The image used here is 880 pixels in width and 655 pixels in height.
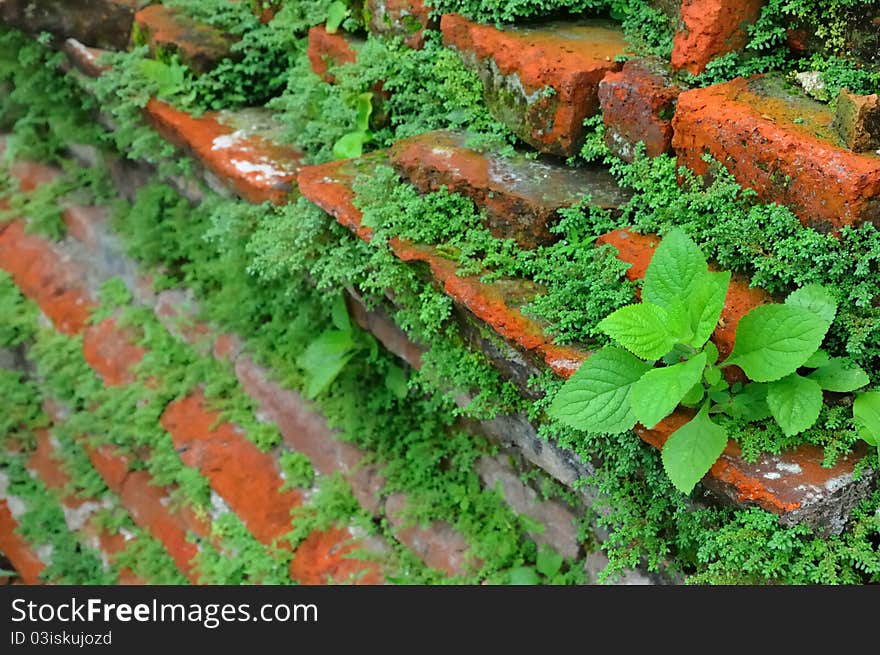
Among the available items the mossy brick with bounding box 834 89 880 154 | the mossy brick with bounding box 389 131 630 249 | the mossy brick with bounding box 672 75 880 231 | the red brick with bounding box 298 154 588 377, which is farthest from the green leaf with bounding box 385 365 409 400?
the mossy brick with bounding box 834 89 880 154

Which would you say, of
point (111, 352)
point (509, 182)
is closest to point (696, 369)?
point (509, 182)

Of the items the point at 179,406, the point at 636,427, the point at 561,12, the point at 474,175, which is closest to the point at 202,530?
the point at 179,406

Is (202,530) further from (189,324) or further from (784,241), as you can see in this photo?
(784,241)

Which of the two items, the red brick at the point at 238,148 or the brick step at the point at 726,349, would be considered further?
the red brick at the point at 238,148

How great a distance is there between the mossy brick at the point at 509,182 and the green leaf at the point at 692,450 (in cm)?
106

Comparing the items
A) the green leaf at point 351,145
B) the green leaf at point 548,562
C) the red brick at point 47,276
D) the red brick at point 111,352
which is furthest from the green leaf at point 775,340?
the red brick at point 47,276

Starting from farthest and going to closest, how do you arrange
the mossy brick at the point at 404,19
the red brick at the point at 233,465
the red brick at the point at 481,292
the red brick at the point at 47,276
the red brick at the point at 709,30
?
the red brick at the point at 47,276 → the red brick at the point at 233,465 → the mossy brick at the point at 404,19 → the red brick at the point at 709,30 → the red brick at the point at 481,292

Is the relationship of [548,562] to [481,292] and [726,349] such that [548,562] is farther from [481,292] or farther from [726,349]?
[726,349]

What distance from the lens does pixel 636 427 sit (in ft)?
9.14

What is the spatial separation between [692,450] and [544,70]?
171 centimetres

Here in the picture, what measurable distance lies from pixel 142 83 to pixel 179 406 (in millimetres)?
2071

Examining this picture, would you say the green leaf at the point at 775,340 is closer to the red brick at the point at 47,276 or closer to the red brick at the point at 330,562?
the red brick at the point at 330,562

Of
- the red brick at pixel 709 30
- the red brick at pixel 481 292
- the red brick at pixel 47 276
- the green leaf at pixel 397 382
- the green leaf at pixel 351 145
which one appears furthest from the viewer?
the red brick at pixel 47 276

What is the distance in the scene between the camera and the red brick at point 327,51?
452 centimetres
